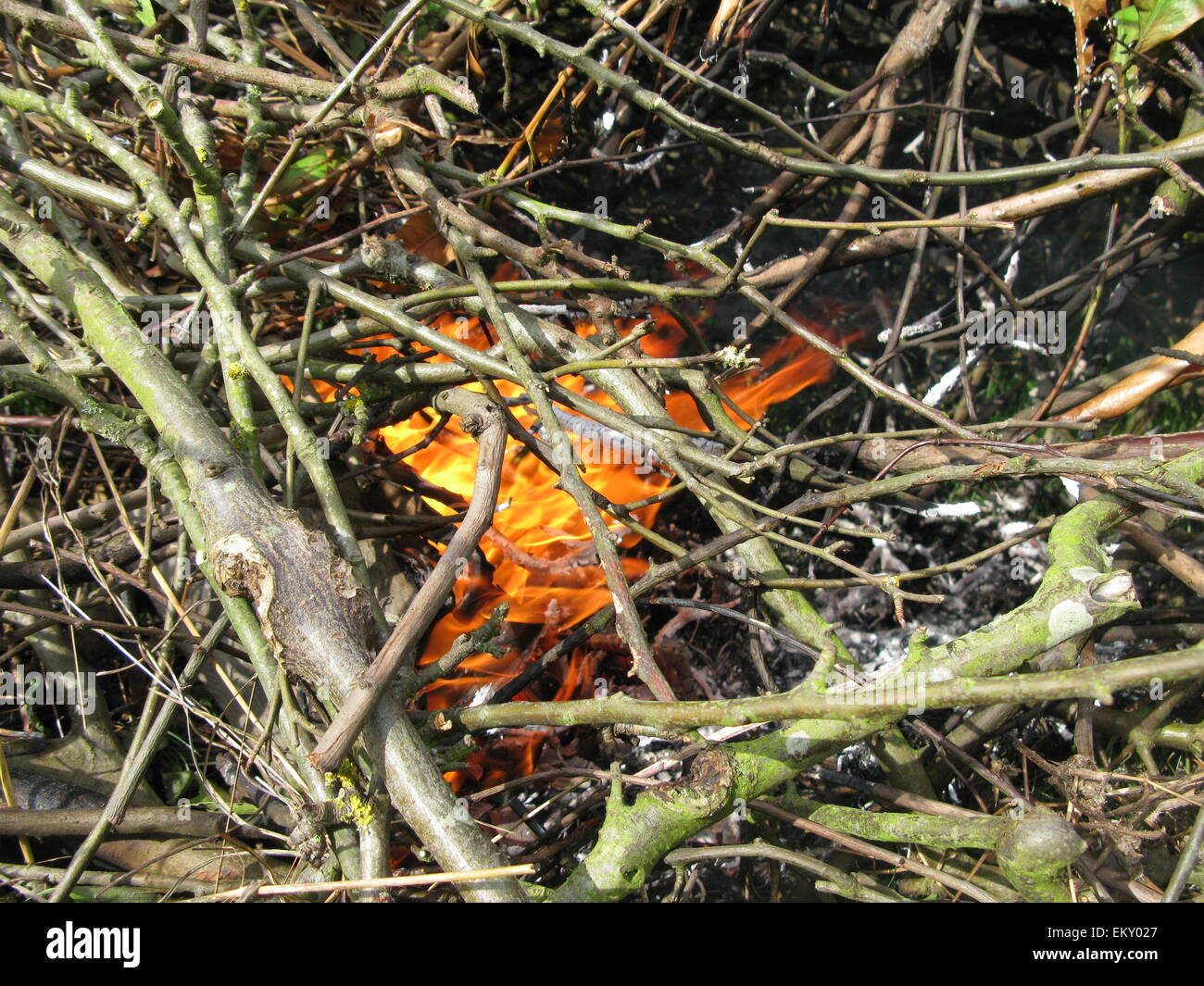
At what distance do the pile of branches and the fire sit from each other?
144 mm

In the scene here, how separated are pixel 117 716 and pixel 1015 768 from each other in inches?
109

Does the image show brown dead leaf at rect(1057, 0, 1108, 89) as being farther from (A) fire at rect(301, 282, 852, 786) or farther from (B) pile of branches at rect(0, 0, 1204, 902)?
(A) fire at rect(301, 282, 852, 786)

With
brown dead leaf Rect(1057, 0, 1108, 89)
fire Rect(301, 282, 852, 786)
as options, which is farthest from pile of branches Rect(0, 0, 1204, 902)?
fire Rect(301, 282, 852, 786)

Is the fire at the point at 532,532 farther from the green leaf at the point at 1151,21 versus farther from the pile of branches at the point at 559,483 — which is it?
the green leaf at the point at 1151,21

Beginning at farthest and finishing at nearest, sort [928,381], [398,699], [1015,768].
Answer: [928,381] < [1015,768] < [398,699]

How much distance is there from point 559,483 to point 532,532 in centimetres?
103

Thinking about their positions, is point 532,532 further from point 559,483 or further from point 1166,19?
point 1166,19

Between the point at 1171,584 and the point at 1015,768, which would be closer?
the point at 1015,768

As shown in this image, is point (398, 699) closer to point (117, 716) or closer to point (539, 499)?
point (539, 499)

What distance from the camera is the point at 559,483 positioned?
1996mm

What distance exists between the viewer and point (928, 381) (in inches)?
152

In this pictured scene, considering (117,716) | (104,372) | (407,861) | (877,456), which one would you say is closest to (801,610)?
(877,456)

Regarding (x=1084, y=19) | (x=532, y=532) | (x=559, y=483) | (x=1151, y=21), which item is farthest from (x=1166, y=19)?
(x=532, y=532)

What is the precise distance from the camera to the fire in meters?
2.71
